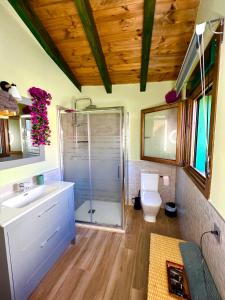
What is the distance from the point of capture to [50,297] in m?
1.44

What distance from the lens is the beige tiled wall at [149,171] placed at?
118 inches

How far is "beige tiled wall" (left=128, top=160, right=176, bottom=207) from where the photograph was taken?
9.82 feet

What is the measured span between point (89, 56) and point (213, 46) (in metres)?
1.76

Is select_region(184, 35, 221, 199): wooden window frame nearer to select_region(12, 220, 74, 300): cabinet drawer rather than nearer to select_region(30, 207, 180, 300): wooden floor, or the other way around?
select_region(30, 207, 180, 300): wooden floor

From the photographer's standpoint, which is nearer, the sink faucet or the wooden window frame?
the wooden window frame

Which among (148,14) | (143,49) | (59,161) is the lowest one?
(59,161)

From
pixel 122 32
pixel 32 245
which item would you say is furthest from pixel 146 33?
pixel 32 245

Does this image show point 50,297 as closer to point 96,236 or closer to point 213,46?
point 96,236

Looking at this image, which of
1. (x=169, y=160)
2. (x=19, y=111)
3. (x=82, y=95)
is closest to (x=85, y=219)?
(x=169, y=160)

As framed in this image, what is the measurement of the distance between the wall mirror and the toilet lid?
0.61 metres

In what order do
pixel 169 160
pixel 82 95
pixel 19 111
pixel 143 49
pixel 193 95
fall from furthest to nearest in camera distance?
pixel 82 95
pixel 169 160
pixel 143 49
pixel 193 95
pixel 19 111

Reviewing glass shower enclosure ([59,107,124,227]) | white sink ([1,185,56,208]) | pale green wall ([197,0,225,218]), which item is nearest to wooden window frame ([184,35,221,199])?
pale green wall ([197,0,225,218])

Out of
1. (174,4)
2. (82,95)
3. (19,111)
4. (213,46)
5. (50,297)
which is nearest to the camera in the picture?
(213,46)

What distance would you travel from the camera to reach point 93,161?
9.84 feet
